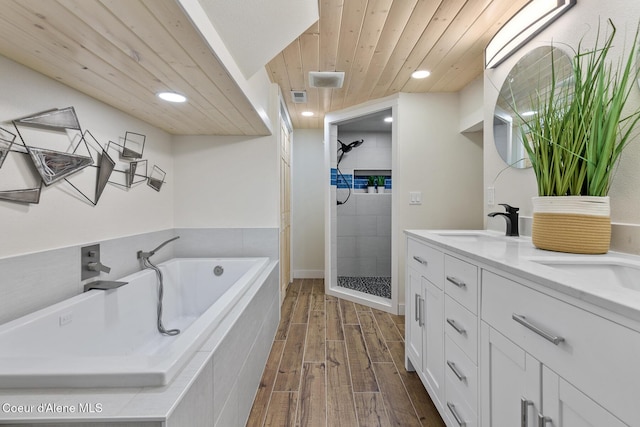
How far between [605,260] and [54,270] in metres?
2.18

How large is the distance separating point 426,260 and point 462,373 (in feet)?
1.83

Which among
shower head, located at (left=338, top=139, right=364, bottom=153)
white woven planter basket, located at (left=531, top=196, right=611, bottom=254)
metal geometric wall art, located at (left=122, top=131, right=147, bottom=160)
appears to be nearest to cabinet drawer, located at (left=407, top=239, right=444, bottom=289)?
white woven planter basket, located at (left=531, top=196, right=611, bottom=254)

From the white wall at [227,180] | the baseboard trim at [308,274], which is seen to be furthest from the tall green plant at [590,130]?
the baseboard trim at [308,274]

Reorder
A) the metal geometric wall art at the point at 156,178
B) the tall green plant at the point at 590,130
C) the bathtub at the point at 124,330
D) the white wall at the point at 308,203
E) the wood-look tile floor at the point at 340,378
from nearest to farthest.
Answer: the bathtub at the point at 124,330, the tall green plant at the point at 590,130, the wood-look tile floor at the point at 340,378, the metal geometric wall art at the point at 156,178, the white wall at the point at 308,203

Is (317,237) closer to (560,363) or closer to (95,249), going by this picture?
(95,249)

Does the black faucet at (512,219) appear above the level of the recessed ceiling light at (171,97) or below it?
below

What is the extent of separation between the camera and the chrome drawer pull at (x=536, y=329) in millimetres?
654

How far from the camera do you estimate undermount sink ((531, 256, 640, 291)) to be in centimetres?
91

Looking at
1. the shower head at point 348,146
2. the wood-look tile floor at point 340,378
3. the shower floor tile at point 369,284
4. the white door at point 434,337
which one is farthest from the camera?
the shower head at point 348,146

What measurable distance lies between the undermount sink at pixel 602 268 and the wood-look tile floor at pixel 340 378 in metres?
0.99

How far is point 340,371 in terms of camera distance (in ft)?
6.09

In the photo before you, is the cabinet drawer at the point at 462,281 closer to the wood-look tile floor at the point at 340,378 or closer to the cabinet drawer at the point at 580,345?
the cabinet drawer at the point at 580,345

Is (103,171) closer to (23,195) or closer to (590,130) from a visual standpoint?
(23,195)

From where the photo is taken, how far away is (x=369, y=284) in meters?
3.85
